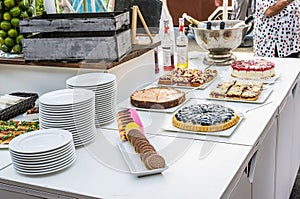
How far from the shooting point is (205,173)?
120cm

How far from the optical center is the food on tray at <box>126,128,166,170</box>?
1.20m

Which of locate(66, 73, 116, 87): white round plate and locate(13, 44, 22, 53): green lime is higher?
locate(13, 44, 22, 53): green lime

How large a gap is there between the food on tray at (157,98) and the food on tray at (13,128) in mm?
442

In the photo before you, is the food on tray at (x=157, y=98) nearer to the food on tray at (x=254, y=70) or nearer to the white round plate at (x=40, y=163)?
the food on tray at (x=254, y=70)

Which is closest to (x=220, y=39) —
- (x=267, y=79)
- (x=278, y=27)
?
(x=267, y=79)

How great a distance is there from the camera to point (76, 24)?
1.73 meters

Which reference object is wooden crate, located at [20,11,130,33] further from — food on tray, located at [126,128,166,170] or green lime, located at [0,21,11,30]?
food on tray, located at [126,128,166,170]

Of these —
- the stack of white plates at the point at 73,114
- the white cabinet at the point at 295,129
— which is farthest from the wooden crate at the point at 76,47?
the white cabinet at the point at 295,129

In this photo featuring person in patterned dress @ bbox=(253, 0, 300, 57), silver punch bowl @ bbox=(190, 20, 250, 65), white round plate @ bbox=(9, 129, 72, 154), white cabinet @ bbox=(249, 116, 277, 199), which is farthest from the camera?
person in patterned dress @ bbox=(253, 0, 300, 57)

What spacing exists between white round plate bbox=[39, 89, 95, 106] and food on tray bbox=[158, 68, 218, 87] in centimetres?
65

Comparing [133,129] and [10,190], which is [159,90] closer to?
[133,129]

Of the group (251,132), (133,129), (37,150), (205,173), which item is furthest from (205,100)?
(37,150)

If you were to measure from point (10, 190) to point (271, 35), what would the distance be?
8.19ft

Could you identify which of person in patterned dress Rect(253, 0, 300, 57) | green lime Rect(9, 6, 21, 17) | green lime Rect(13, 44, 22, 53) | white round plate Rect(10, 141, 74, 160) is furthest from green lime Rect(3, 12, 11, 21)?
person in patterned dress Rect(253, 0, 300, 57)
